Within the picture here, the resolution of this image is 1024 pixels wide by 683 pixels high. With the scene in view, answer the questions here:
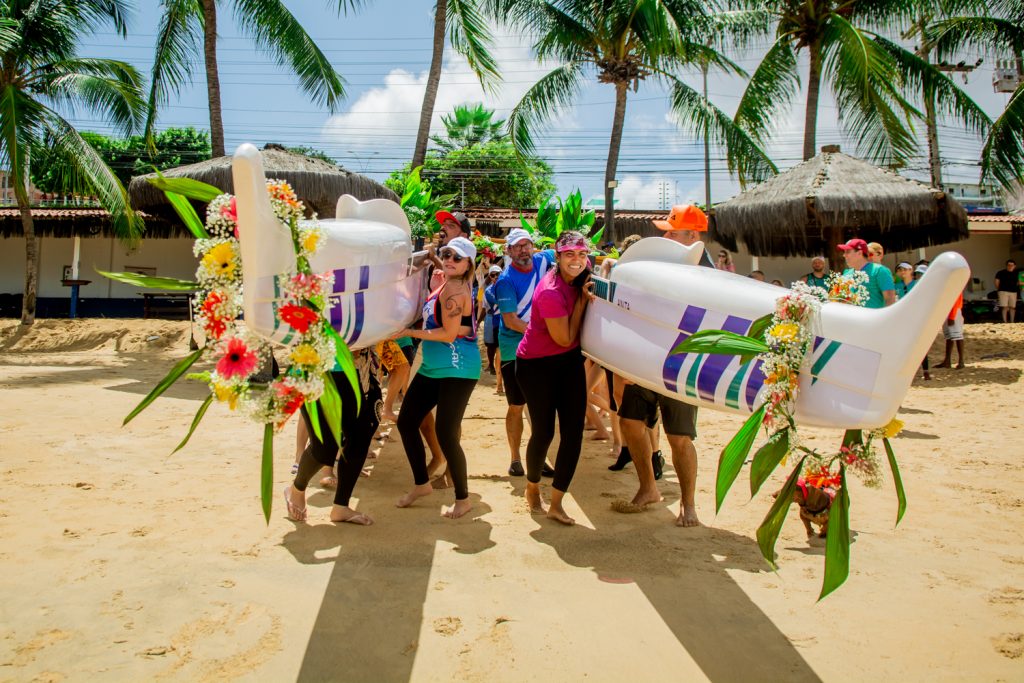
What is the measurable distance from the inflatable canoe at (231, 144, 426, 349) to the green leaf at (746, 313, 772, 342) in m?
1.74

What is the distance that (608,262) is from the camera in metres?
4.73

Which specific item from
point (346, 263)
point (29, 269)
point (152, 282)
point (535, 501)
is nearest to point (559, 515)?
point (535, 501)

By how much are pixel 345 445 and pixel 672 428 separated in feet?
6.05

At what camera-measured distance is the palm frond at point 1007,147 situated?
11.3m

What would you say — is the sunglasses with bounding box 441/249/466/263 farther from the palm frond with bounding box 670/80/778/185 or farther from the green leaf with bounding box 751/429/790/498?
the palm frond with bounding box 670/80/778/185

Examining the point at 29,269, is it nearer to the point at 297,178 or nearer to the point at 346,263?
the point at 297,178

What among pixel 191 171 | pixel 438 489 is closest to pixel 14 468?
pixel 438 489

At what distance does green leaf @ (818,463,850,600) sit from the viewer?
249 centimetres

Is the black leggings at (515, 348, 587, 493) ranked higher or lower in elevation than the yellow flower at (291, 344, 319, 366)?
lower

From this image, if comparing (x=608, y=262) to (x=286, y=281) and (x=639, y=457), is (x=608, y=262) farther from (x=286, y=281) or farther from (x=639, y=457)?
(x=286, y=281)

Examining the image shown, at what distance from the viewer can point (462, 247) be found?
4.11 meters

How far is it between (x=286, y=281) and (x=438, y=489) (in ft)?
8.09

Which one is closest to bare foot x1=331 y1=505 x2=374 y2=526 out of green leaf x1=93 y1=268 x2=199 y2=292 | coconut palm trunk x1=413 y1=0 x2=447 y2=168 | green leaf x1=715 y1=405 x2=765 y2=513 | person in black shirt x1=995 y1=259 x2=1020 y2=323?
green leaf x1=93 y1=268 x2=199 y2=292

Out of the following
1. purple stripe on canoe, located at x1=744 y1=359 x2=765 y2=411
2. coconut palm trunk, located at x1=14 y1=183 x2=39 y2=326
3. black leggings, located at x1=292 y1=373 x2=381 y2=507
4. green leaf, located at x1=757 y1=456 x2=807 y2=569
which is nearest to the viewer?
green leaf, located at x1=757 y1=456 x2=807 y2=569
